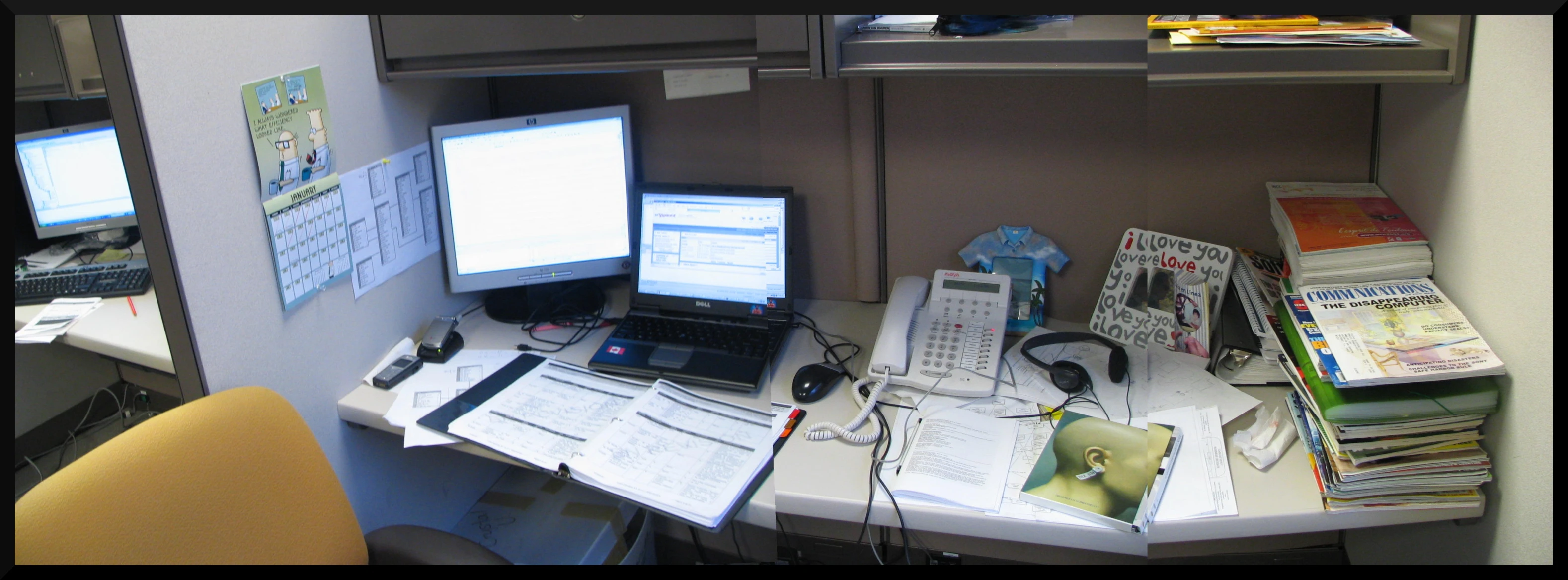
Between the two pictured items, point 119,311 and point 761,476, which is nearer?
point 761,476

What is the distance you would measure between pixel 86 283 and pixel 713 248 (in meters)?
1.31

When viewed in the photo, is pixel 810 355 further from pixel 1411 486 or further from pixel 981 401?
pixel 1411 486

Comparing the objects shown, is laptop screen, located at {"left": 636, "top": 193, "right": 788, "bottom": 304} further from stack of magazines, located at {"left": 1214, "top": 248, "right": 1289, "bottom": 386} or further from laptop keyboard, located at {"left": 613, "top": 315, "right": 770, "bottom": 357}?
stack of magazines, located at {"left": 1214, "top": 248, "right": 1289, "bottom": 386}

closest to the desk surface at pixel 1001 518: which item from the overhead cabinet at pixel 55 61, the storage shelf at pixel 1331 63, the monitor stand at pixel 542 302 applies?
the monitor stand at pixel 542 302

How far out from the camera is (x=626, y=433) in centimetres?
116

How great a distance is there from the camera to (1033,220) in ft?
4.57

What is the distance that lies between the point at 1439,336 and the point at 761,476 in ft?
2.43

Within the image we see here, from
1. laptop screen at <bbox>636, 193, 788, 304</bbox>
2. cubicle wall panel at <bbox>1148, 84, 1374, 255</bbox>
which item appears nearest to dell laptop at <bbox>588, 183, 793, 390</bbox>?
laptop screen at <bbox>636, 193, 788, 304</bbox>

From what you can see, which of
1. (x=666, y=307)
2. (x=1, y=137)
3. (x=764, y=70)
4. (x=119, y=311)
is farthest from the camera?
(x=119, y=311)

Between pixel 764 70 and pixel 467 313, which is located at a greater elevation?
pixel 764 70

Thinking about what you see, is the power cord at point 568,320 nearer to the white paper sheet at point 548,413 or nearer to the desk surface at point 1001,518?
the white paper sheet at point 548,413

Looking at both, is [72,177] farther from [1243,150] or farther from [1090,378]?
[1243,150]

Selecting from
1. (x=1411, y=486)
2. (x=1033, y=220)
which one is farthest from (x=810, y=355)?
(x=1411, y=486)

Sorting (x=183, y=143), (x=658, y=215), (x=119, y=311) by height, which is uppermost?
(x=183, y=143)
